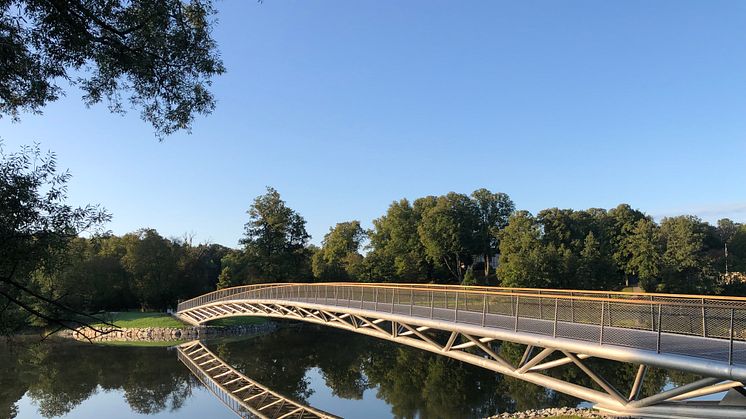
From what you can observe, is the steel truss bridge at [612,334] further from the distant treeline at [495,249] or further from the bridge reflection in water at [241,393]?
the distant treeline at [495,249]

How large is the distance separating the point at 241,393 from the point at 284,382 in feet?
9.76

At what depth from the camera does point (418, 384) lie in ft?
81.1

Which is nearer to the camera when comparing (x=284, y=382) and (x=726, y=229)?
(x=284, y=382)

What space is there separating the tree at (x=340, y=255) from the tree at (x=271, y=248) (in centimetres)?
417

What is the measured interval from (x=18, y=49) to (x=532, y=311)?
41.0 feet

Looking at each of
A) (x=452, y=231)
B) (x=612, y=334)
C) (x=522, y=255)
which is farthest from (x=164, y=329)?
→ (x=612, y=334)

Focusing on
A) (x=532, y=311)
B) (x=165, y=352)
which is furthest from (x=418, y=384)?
(x=165, y=352)

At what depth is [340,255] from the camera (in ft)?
226

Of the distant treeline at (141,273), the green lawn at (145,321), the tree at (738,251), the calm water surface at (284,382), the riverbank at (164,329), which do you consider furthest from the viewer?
the tree at (738,251)

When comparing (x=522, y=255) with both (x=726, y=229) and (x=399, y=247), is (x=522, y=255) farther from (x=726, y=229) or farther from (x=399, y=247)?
(x=726, y=229)

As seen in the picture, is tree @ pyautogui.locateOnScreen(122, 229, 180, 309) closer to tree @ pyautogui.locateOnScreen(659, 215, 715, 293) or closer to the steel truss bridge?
the steel truss bridge

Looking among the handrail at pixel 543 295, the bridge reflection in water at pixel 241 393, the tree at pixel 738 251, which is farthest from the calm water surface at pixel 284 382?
the tree at pixel 738 251

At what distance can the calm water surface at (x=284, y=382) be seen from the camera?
20969 millimetres

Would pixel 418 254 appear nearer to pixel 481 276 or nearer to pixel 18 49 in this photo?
pixel 481 276
